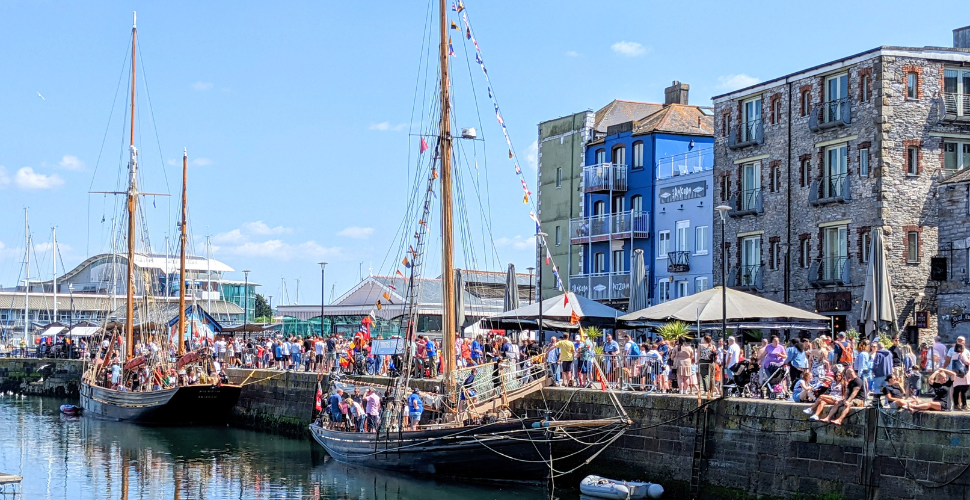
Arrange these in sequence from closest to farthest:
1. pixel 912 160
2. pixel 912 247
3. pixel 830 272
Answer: pixel 912 247, pixel 912 160, pixel 830 272

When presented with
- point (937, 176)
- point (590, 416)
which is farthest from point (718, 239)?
point (590, 416)

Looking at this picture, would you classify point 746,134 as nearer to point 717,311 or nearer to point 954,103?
point 954,103

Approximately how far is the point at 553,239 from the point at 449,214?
29.9 m

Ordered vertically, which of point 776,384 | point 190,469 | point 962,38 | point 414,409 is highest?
point 962,38

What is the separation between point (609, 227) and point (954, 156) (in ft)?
58.6

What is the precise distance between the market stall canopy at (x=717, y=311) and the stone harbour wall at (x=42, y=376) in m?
44.9

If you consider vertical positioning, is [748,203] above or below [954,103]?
below

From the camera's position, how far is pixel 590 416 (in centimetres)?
3064

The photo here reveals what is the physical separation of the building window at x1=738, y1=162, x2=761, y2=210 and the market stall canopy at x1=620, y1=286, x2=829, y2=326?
16.3 metres

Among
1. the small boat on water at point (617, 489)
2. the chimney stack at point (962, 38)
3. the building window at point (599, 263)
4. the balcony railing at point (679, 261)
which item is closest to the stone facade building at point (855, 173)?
the chimney stack at point (962, 38)

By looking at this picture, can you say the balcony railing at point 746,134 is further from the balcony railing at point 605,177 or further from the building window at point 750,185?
the balcony railing at point 605,177

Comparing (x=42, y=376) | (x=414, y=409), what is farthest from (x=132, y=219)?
(x=414, y=409)

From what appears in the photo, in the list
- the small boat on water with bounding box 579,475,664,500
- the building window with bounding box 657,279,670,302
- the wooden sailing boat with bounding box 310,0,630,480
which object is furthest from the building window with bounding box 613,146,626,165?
the small boat on water with bounding box 579,475,664,500

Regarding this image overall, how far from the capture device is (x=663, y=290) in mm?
54719
